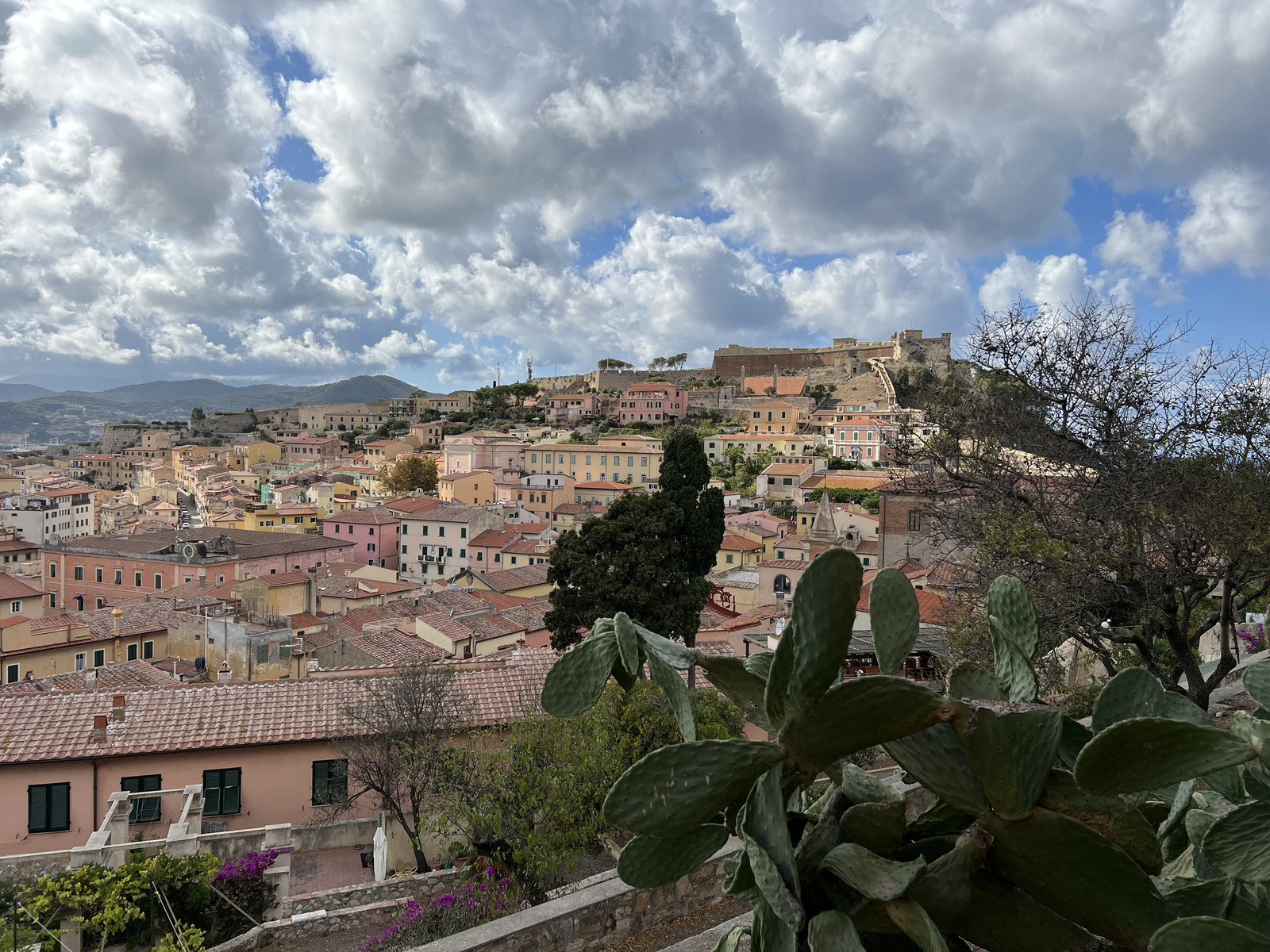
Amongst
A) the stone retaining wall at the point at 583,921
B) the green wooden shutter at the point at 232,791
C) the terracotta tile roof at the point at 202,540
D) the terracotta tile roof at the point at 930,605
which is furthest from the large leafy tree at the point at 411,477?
the stone retaining wall at the point at 583,921

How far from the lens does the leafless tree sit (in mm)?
10070

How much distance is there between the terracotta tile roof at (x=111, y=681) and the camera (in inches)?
585

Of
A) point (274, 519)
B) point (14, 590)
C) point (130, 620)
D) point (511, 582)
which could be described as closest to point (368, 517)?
point (274, 519)

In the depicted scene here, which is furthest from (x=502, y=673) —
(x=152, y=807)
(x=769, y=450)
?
(x=769, y=450)

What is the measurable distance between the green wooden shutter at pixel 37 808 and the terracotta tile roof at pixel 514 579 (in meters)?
20.9

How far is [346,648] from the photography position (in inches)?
701

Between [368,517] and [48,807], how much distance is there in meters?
36.0

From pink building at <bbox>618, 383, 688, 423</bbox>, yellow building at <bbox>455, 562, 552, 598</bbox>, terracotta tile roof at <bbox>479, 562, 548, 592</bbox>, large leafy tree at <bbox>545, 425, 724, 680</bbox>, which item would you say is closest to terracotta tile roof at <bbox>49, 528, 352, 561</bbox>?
yellow building at <bbox>455, 562, 552, 598</bbox>

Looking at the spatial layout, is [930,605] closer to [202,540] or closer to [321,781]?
[321,781]

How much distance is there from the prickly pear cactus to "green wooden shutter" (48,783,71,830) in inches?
477

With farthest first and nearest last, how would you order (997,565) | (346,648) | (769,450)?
(769,450) < (346,648) < (997,565)

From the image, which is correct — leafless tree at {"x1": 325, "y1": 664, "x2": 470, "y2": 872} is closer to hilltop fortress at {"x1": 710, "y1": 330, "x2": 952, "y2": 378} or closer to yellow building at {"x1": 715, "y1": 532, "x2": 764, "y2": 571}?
yellow building at {"x1": 715, "y1": 532, "x2": 764, "y2": 571}

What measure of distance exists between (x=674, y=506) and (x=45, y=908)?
49.3 ft

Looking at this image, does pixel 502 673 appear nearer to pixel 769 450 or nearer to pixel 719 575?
pixel 719 575
